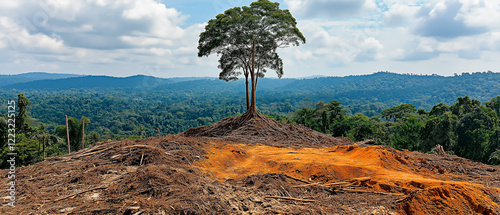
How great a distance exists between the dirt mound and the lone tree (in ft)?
3.89

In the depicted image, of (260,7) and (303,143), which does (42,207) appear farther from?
(260,7)

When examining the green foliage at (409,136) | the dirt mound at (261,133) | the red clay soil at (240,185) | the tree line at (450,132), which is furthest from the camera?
the green foliage at (409,136)

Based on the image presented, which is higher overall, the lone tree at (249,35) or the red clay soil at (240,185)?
the lone tree at (249,35)

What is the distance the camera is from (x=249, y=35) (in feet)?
50.4

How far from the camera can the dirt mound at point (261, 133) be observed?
13066mm

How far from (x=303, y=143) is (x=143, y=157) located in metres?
7.76

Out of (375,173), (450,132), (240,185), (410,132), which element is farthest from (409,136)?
(240,185)

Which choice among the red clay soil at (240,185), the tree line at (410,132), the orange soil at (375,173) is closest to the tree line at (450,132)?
the tree line at (410,132)

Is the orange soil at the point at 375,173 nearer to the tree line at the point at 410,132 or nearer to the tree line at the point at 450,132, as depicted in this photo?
the tree line at the point at 410,132

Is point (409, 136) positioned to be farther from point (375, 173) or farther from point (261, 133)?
point (375, 173)

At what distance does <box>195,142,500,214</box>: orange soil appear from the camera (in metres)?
4.64

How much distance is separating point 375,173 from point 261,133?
26.5 ft

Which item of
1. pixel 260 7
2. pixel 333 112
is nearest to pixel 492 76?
pixel 333 112

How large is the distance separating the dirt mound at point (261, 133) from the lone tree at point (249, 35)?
1.19 metres
